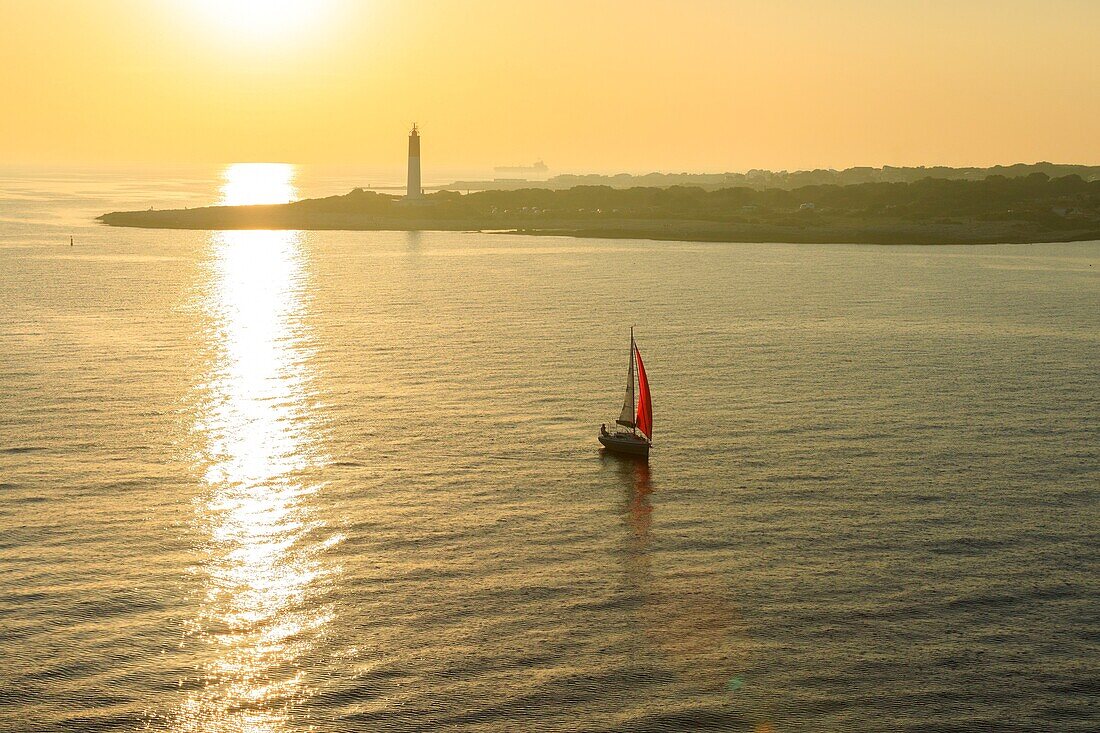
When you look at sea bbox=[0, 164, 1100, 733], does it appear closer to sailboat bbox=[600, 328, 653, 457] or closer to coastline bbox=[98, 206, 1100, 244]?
sailboat bbox=[600, 328, 653, 457]

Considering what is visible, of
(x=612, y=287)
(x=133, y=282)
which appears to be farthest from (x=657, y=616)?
(x=133, y=282)

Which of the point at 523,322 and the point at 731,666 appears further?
the point at 523,322

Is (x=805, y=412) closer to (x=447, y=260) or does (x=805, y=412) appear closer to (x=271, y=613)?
(x=271, y=613)

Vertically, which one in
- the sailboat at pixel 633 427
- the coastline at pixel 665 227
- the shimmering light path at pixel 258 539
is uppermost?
the coastline at pixel 665 227

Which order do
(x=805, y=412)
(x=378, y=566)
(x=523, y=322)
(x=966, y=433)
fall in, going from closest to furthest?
1. (x=378, y=566)
2. (x=966, y=433)
3. (x=805, y=412)
4. (x=523, y=322)

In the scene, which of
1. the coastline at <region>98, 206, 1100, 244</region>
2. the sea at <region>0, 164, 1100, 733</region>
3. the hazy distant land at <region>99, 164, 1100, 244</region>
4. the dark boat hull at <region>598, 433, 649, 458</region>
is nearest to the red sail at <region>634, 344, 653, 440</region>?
the sea at <region>0, 164, 1100, 733</region>

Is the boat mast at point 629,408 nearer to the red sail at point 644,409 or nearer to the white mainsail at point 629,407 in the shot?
the white mainsail at point 629,407

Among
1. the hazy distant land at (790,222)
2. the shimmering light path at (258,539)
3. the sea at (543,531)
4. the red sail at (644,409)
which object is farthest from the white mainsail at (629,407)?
the hazy distant land at (790,222)

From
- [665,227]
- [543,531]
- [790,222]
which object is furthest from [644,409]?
[790,222]
